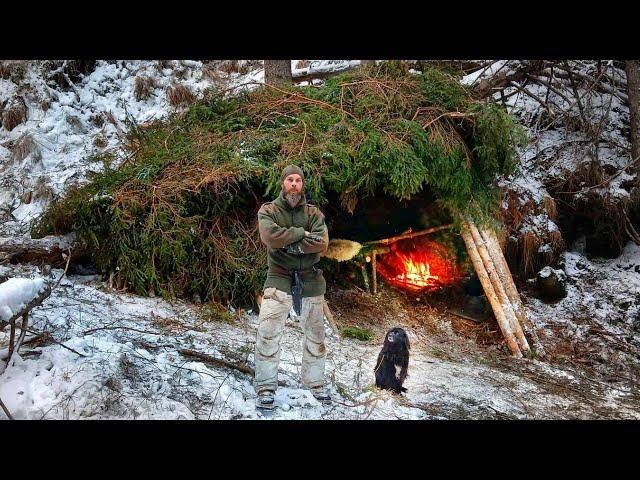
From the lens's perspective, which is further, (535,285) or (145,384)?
(535,285)

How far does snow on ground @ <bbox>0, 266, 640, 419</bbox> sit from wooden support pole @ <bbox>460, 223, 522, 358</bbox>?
0.35m

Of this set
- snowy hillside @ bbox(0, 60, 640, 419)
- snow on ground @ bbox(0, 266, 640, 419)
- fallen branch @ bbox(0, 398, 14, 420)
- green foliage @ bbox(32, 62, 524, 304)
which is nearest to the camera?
fallen branch @ bbox(0, 398, 14, 420)

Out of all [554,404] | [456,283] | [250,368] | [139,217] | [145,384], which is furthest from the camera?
[456,283]

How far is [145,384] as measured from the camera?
3.28 meters

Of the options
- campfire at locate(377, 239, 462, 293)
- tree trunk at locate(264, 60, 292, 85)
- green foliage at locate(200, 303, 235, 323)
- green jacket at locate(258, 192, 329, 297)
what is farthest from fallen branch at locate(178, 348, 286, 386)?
tree trunk at locate(264, 60, 292, 85)

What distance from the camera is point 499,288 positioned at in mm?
5824

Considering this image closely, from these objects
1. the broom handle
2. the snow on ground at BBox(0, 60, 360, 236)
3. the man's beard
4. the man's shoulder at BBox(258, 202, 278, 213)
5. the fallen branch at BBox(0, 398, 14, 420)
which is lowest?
the fallen branch at BBox(0, 398, 14, 420)

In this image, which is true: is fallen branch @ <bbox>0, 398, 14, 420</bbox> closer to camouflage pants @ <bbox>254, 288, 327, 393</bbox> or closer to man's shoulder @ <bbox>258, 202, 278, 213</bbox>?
camouflage pants @ <bbox>254, 288, 327, 393</bbox>

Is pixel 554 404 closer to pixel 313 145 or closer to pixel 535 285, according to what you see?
pixel 535 285

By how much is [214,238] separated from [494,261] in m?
3.59

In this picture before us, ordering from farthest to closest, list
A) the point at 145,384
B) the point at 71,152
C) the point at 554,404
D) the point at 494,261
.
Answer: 1. the point at 71,152
2. the point at 494,261
3. the point at 554,404
4. the point at 145,384

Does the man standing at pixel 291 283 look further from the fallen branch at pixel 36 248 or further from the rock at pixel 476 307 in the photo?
the rock at pixel 476 307

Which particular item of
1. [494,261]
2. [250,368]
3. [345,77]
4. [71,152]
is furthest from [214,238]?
[71,152]

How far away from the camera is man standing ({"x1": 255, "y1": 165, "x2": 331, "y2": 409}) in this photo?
3.35 meters
